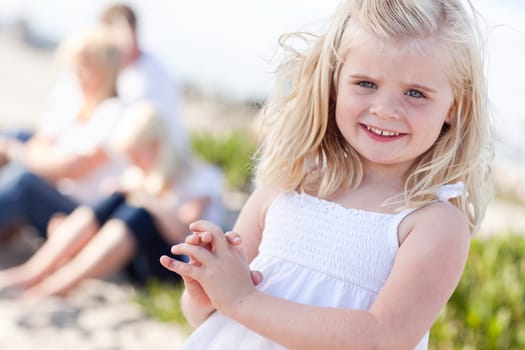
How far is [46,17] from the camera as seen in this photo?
20531mm

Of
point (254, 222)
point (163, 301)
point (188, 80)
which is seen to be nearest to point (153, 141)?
point (163, 301)

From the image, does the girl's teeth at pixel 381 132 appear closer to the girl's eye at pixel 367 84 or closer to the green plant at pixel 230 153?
the girl's eye at pixel 367 84

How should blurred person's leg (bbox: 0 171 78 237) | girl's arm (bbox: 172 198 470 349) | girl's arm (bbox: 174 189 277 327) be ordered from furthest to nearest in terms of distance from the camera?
blurred person's leg (bbox: 0 171 78 237) → girl's arm (bbox: 174 189 277 327) → girl's arm (bbox: 172 198 470 349)

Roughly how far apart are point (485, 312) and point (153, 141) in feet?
7.01

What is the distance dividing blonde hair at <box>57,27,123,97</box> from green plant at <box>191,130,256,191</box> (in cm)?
185

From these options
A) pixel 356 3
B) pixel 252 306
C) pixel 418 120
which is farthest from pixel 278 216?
pixel 356 3

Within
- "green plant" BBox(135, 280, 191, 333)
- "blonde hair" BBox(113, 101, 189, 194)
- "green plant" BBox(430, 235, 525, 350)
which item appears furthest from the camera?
"blonde hair" BBox(113, 101, 189, 194)

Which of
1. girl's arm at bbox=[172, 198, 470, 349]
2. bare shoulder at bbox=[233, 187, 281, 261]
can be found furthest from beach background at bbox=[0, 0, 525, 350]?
girl's arm at bbox=[172, 198, 470, 349]

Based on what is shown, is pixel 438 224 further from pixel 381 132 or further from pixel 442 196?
pixel 381 132

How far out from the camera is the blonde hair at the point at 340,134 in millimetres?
1512

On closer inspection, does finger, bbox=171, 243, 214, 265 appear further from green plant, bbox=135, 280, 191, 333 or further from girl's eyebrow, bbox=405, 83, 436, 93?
green plant, bbox=135, 280, 191, 333

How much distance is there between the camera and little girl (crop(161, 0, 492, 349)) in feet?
4.71

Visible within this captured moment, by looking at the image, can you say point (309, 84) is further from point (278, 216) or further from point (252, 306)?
point (252, 306)

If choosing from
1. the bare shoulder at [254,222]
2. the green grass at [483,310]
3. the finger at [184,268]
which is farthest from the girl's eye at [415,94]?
the green grass at [483,310]
